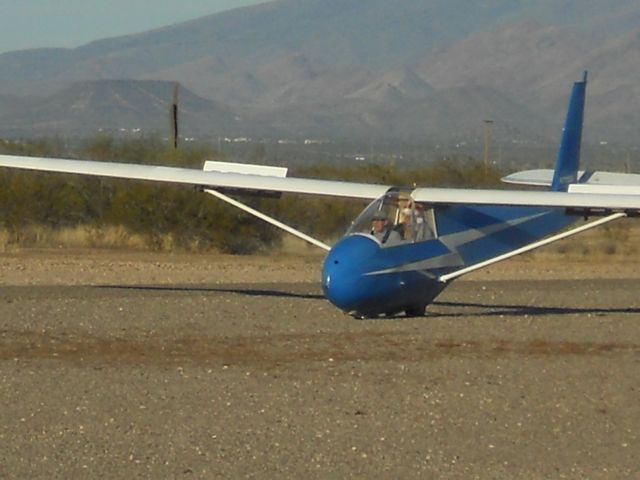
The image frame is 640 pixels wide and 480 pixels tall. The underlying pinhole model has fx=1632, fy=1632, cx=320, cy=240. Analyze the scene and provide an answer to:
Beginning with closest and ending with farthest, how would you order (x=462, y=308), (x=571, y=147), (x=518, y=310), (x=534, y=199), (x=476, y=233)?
1. (x=534, y=199)
2. (x=476, y=233)
3. (x=518, y=310)
4. (x=462, y=308)
5. (x=571, y=147)

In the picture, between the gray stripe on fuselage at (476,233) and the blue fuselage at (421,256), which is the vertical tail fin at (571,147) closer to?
the blue fuselage at (421,256)

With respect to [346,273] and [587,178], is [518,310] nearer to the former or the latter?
[346,273]

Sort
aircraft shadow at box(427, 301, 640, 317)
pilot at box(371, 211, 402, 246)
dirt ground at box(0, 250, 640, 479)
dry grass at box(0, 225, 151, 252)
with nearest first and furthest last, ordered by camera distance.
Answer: dirt ground at box(0, 250, 640, 479) < pilot at box(371, 211, 402, 246) < aircraft shadow at box(427, 301, 640, 317) < dry grass at box(0, 225, 151, 252)

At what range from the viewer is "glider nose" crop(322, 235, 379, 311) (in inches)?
695

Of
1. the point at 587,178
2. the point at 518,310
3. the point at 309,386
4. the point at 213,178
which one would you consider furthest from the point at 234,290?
the point at 309,386

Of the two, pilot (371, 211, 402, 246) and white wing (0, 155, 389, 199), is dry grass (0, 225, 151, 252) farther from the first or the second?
pilot (371, 211, 402, 246)

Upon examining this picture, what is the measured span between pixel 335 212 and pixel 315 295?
1633 cm

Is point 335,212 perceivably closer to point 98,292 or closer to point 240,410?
point 98,292

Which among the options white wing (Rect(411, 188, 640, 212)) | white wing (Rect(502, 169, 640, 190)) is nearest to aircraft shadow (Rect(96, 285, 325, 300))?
white wing (Rect(411, 188, 640, 212))

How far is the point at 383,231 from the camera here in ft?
60.4

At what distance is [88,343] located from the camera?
16.0m

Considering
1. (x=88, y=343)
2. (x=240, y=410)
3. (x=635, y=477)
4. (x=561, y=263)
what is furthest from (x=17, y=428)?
(x=561, y=263)

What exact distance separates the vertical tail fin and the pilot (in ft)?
22.9

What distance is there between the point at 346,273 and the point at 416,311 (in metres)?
2.02
